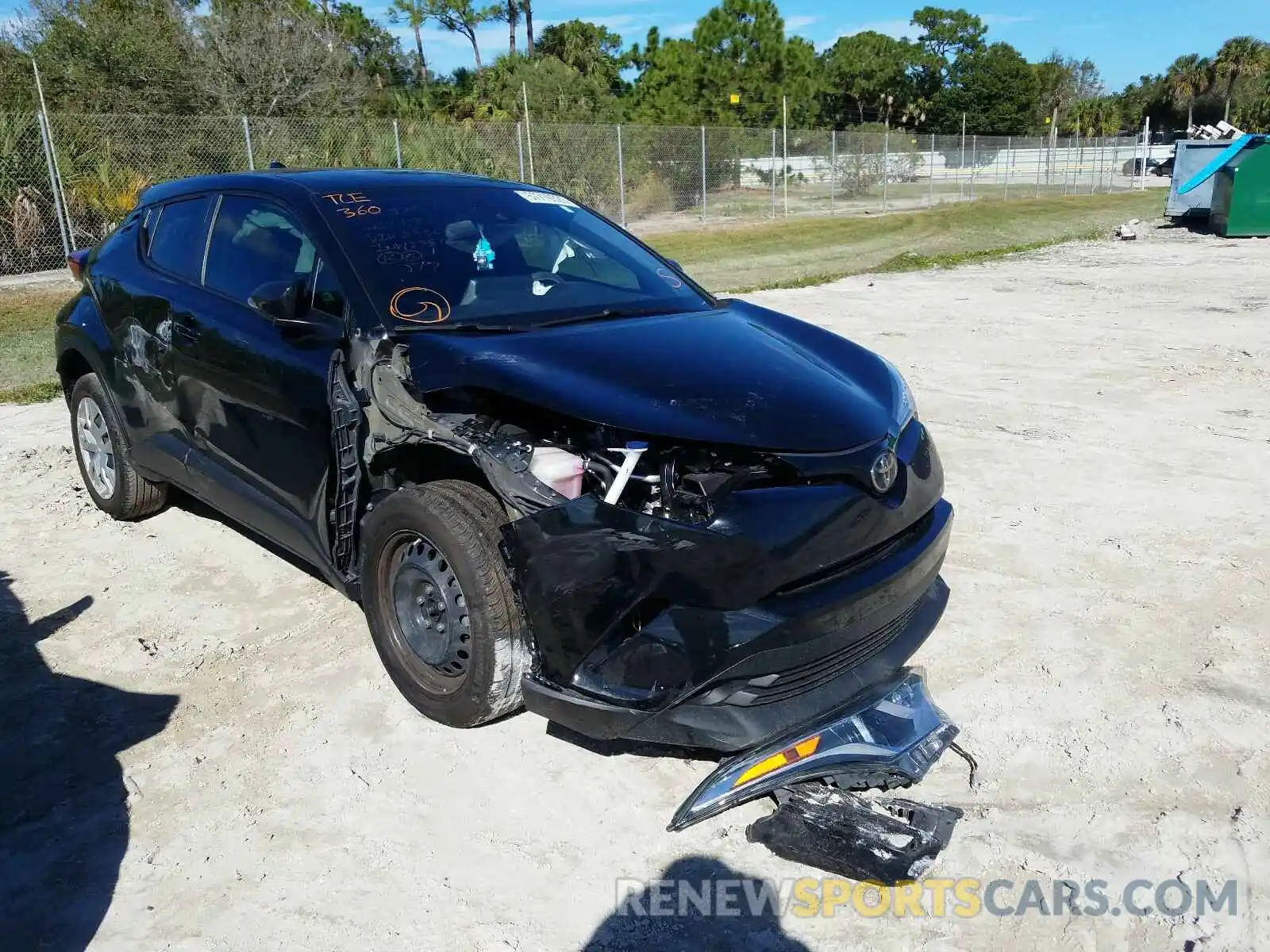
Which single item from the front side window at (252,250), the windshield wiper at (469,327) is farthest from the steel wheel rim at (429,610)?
the front side window at (252,250)

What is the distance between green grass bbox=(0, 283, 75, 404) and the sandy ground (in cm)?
293

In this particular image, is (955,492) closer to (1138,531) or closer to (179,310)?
(1138,531)

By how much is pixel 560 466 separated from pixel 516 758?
3.15ft

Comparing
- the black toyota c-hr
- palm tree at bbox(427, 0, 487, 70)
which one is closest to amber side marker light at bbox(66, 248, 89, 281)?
the black toyota c-hr

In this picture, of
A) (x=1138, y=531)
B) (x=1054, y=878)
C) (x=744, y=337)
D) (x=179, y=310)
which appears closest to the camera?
(x=1054, y=878)

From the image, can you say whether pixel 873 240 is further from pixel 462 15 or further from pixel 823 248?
pixel 462 15

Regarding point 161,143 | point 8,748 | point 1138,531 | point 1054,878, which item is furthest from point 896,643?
point 161,143

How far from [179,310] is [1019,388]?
583 centimetres

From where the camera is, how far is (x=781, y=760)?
2812 millimetres

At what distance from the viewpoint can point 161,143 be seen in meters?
16.8

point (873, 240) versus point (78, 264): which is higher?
point (78, 264)

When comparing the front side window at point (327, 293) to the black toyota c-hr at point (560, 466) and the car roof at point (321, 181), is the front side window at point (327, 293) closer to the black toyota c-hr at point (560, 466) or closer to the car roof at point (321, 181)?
the black toyota c-hr at point (560, 466)

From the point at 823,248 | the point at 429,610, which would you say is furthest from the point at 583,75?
the point at 429,610

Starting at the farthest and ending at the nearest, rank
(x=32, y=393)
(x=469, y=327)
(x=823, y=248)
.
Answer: (x=823, y=248) < (x=32, y=393) < (x=469, y=327)
